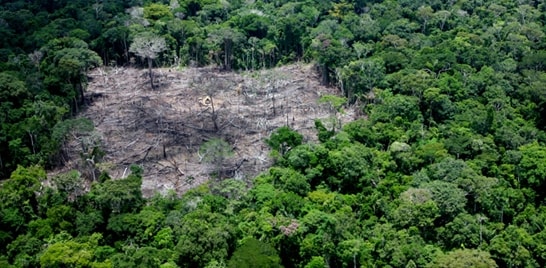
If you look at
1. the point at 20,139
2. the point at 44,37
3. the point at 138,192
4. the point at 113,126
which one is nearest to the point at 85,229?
the point at 138,192

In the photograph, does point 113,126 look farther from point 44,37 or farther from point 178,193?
point 44,37

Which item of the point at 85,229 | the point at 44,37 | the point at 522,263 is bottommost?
the point at 522,263

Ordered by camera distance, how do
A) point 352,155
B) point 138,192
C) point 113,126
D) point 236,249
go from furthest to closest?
point 113,126, point 352,155, point 138,192, point 236,249

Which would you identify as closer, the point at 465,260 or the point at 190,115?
the point at 465,260

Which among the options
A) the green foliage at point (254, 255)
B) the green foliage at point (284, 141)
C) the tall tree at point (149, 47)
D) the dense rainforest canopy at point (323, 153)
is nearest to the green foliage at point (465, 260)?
the dense rainforest canopy at point (323, 153)

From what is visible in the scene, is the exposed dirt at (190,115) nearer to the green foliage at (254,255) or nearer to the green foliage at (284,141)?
the green foliage at (284,141)

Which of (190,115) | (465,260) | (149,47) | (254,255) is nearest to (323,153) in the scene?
(254,255)

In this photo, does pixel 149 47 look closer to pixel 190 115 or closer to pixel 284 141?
pixel 190 115
